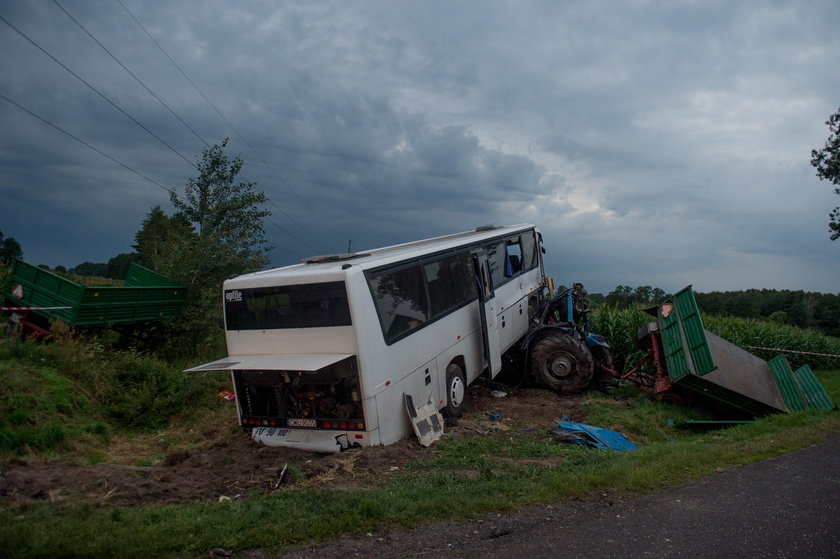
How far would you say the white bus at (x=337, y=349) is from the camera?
728 cm

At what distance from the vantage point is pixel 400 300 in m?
8.37

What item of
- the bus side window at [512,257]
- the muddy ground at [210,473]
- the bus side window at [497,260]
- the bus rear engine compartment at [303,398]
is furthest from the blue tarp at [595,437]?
the bus side window at [512,257]

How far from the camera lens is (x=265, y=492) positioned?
19.4 ft

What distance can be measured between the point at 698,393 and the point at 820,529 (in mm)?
5865

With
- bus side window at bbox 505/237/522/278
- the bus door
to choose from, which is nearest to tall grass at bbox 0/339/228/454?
the bus door

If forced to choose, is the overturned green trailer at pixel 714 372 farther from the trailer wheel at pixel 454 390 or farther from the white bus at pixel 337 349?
the white bus at pixel 337 349

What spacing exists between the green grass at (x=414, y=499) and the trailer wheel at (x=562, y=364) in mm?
3496

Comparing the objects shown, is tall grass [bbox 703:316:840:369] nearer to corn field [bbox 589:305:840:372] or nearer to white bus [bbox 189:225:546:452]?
corn field [bbox 589:305:840:372]

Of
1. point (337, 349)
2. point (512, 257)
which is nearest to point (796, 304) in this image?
point (512, 257)

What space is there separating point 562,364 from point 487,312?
2402 mm

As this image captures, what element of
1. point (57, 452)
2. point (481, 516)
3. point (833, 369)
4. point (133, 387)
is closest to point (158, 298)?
point (133, 387)

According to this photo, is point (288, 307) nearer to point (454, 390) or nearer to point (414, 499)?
point (414, 499)

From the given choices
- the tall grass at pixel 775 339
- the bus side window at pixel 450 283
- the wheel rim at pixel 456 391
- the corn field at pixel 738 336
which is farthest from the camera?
the tall grass at pixel 775 339

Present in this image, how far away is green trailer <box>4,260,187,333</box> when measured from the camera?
37.6 feet
